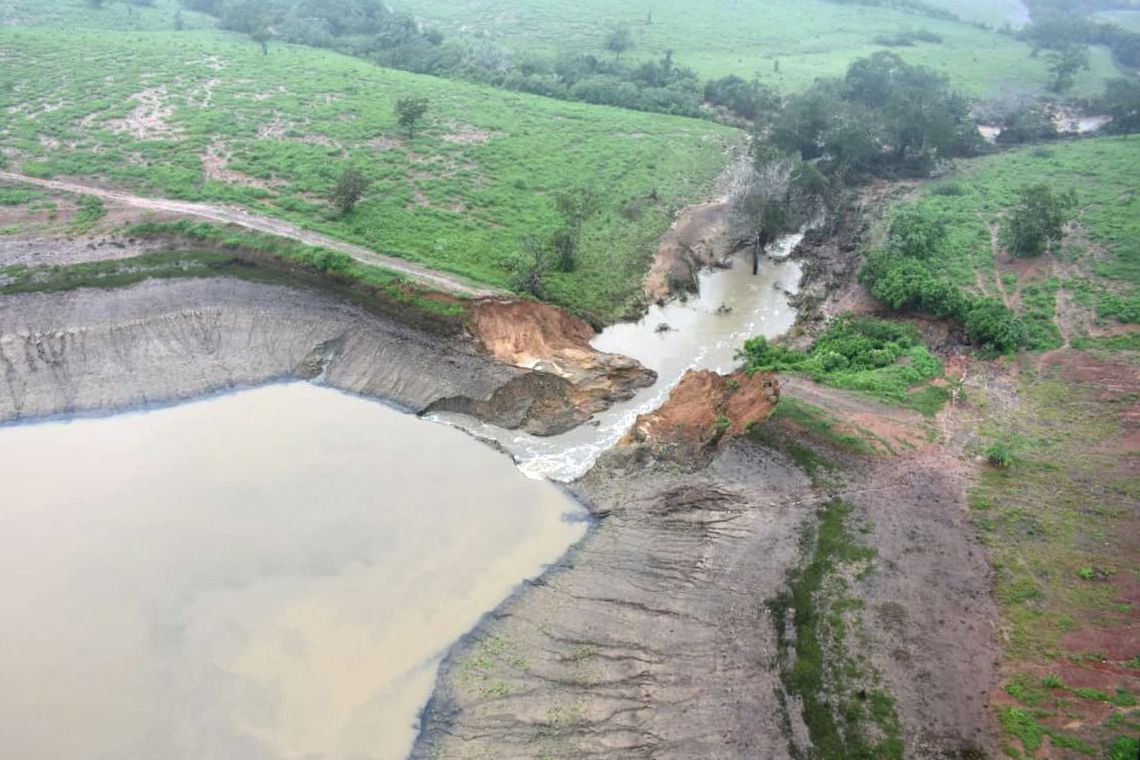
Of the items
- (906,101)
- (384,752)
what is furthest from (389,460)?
(906,101)

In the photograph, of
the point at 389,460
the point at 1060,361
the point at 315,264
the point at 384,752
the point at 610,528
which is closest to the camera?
the point at 384,752

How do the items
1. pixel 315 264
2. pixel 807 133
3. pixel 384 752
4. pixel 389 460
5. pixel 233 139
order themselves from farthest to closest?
pixel 807 133, pixel 233 139, pixel 315 264, pixel 389 460, pixel 384 752

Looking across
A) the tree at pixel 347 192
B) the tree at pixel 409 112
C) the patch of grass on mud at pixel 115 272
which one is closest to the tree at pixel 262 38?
the tree at pixel 409 112

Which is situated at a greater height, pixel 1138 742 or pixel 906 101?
pixel 906 101

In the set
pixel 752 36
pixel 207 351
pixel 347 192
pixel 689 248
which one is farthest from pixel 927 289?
pixel 752 36

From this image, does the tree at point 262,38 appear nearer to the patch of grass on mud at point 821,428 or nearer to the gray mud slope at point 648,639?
the gray mud slope at point 648,639

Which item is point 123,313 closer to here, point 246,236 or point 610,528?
point 246,236

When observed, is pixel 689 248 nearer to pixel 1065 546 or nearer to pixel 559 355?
Result: pixel 559 355
